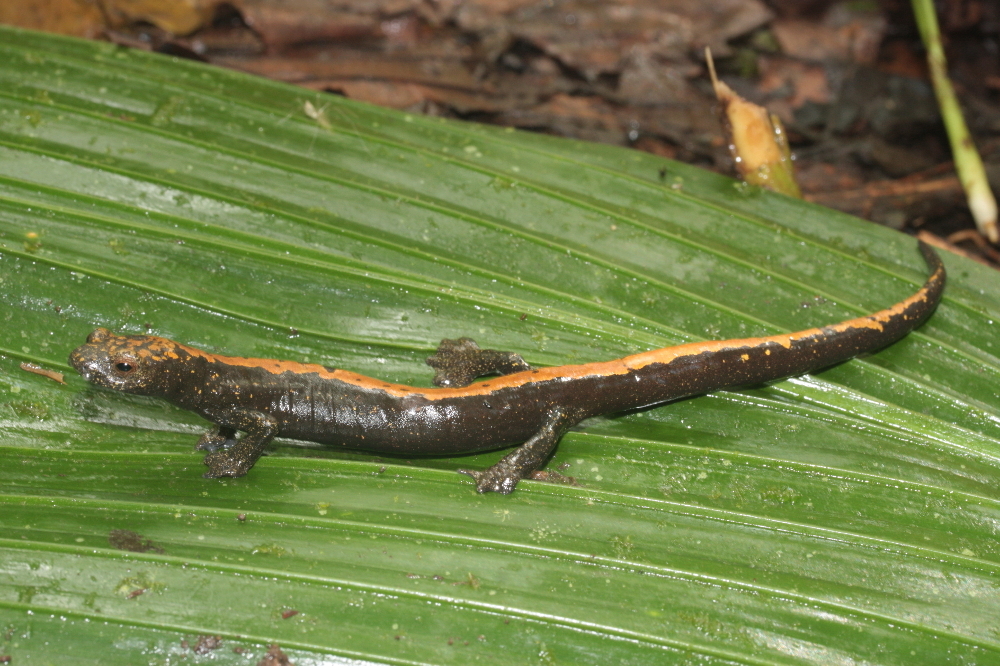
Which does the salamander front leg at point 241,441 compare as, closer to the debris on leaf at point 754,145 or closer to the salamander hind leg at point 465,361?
the salamander hind leg at point 465,361

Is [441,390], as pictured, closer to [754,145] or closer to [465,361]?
[465,361]

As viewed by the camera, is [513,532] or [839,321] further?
[839,321]

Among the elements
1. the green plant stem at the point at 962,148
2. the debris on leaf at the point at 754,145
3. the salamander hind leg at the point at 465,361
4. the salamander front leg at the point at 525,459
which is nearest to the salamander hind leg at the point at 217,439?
the salamander hind leg at the point at 465,361

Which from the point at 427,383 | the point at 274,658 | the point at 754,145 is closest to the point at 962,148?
the point at 754,145

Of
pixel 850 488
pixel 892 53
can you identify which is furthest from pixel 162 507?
pixel 892 53

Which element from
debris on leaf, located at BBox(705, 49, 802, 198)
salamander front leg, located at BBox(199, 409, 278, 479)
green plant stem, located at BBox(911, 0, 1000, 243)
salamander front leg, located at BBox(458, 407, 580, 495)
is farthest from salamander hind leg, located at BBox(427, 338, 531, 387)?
green plant stem, located at BBox(911, 0, 1000, 243)

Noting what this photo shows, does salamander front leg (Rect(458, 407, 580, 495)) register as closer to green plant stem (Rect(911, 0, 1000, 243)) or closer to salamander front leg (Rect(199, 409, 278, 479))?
salamander front leg (Rect(199, 409, 278, 479))

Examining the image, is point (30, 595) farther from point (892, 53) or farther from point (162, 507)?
point (892, 53)
